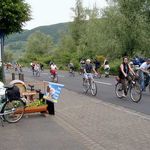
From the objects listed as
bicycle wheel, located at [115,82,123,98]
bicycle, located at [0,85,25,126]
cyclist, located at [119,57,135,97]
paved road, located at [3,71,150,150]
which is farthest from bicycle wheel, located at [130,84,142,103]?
bicycle, located at [0,85,25,126]

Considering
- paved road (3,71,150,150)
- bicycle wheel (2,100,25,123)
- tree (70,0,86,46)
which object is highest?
tree (70,0,86,46)

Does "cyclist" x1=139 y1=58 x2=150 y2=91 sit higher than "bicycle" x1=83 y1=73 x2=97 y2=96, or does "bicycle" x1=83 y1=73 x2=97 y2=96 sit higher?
"cyclist" x1=139 y1=58 x2=150 y2=91

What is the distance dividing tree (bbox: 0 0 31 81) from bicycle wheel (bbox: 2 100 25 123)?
13.7 m

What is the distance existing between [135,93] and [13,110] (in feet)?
20.4

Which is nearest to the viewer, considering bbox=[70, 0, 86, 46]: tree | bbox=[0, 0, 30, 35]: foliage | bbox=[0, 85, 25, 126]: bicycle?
bbox=[0, 85, 25, 126]: bicycle

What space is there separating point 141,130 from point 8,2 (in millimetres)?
16869

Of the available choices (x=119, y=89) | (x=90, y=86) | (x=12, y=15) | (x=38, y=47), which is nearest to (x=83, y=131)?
(x=119, y=89)

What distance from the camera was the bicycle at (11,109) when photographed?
12.0 meters

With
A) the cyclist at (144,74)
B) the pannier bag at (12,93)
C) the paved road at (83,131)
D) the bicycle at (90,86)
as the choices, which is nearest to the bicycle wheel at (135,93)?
the paved road at (83,131)

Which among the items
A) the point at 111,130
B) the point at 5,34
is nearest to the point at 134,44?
the point at 5,34

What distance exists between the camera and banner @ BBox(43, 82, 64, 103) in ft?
44.1

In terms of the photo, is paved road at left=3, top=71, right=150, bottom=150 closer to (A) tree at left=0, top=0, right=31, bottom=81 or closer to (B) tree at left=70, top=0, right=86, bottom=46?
(A) tree at left=0, top=0, right=31, bottom=81

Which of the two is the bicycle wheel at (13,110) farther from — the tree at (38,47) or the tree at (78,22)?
the tree at (38,47)

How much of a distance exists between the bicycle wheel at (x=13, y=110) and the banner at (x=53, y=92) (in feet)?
4.00
